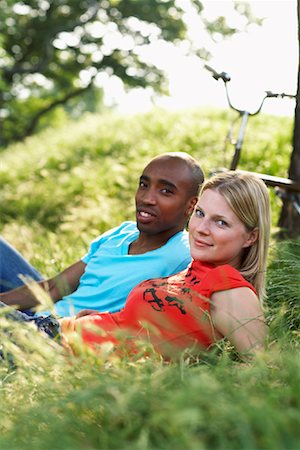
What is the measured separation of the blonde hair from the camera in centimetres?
314

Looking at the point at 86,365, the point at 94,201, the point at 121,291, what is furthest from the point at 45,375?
the point at 94,201

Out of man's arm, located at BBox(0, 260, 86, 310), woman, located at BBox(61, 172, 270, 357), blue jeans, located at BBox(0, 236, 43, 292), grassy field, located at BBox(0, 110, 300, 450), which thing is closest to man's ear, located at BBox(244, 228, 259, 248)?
woman, located at BBox(61, 172, 270, 357)

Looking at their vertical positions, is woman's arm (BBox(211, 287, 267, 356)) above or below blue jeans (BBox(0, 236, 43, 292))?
above

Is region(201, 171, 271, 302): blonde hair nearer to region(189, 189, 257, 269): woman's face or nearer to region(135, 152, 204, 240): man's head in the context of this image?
region(189, 189, 257, 269): woman's face

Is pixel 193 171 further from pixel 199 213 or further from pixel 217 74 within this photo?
pixel 217 74

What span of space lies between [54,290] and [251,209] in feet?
4.83

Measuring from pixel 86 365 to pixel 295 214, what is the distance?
3595 mm

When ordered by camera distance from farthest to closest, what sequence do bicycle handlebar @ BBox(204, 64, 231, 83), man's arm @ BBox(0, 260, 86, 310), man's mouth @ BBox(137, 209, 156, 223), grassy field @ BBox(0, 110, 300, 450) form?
bicycle handlebar @ BBox(204, 64, 231, 83) → man's arm @ BBox(0, 260, 86, 310) → man's mouth @ BBox(137, 209, 156, 223) → grassy field @ BBox(0, 110, 300, 450)

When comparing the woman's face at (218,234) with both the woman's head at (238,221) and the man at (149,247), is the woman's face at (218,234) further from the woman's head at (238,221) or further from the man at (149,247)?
the man at (149,247)

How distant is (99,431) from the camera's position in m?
2.16

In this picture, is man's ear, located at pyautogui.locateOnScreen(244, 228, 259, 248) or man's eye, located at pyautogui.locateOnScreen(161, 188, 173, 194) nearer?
man's ear, located at pyautogui.locateOnScreen(244, 228, 259, 248)

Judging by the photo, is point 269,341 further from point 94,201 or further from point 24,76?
point 24,76

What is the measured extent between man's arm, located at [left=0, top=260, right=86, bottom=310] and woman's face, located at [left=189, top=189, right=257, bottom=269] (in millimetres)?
1049

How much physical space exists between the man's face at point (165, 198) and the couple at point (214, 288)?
640 mm
